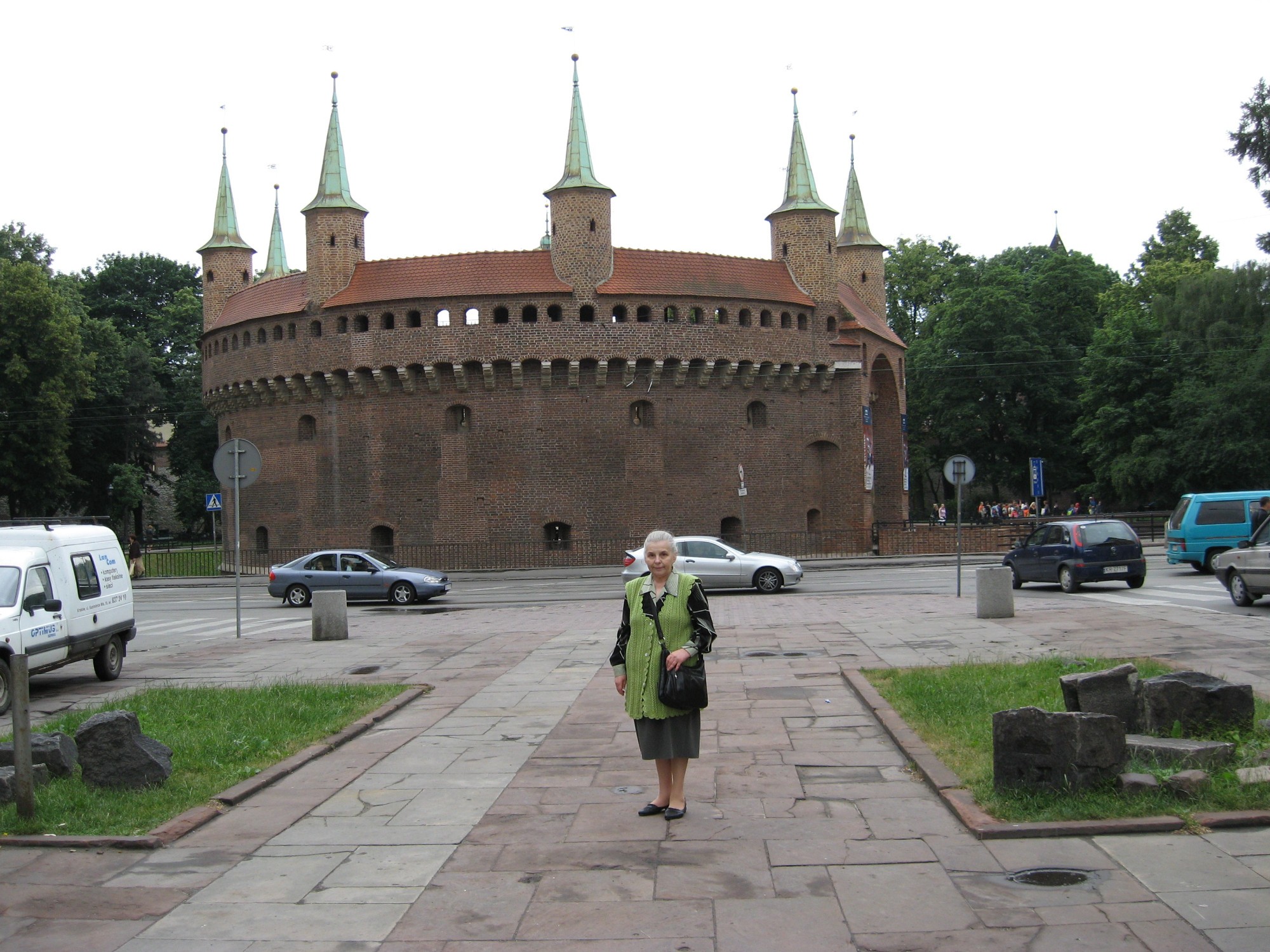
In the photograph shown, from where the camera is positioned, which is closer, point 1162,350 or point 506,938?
point 506,938

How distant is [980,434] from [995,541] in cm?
2047

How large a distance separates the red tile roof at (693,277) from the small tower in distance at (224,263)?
17424mm

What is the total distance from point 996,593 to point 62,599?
1253 centimetres

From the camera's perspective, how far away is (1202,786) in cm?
668

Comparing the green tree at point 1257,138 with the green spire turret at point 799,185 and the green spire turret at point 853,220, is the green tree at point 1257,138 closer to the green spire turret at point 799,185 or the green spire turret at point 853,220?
the green spire turret at point 799,185

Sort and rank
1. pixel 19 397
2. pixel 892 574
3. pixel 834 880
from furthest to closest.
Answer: pixel 19 397
pixel 892 574
pixel 834 880

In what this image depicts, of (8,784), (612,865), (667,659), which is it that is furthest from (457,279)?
(612,865)

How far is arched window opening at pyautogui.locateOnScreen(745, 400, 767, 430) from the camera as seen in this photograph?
45656 millimetres

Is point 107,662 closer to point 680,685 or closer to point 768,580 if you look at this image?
point 680,685

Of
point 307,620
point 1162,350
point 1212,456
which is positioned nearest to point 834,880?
point 307,620

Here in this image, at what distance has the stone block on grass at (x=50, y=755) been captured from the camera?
7926 mm

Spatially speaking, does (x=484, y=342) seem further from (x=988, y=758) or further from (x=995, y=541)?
(x=988, y=758)

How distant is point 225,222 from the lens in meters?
52.1

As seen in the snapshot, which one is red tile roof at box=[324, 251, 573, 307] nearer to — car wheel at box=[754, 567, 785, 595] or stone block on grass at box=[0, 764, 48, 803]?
car wheel at box=[754, 567, 785, 595]
